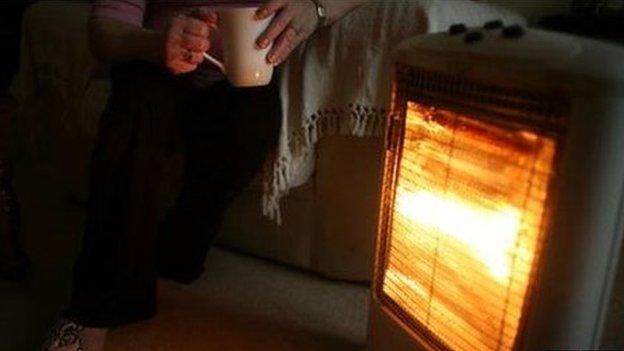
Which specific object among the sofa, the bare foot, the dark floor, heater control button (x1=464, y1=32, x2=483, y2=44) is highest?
heater control button (x1=464, y1=32, x2=483, y2=44)

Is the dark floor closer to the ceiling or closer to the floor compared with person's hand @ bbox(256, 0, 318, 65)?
closer to the floor

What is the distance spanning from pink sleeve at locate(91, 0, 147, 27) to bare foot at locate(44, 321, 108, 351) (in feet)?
1.63

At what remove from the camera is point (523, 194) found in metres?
0.54

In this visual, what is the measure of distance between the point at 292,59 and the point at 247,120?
125 millimetres

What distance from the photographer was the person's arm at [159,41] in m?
0.76

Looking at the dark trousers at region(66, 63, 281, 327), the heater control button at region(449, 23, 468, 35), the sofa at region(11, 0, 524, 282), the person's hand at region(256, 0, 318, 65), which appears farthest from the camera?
the sofa at region(11, 0, 524, 282)

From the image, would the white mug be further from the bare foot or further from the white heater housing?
the bare foot

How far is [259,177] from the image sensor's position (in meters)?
0.99

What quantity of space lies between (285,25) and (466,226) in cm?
38

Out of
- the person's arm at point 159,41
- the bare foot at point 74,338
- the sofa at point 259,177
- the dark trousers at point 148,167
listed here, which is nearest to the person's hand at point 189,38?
the person's arm at point 159,41

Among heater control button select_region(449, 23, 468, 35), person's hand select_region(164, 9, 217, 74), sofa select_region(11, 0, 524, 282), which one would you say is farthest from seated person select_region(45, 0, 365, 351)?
heater control button select_region(449, 23, 468, 35)

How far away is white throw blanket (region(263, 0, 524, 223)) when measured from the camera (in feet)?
2.83

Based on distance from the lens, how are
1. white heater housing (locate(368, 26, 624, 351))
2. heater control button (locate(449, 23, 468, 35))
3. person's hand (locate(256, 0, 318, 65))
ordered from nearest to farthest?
white heater housing (locate(368, 26, 624, 351))
heater control button (locate(449, 23, 468, 35))
person's hand (locate(256, 0, 318, 65))

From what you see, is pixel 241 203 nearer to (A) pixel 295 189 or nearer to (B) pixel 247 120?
(A) pixel 295 189
